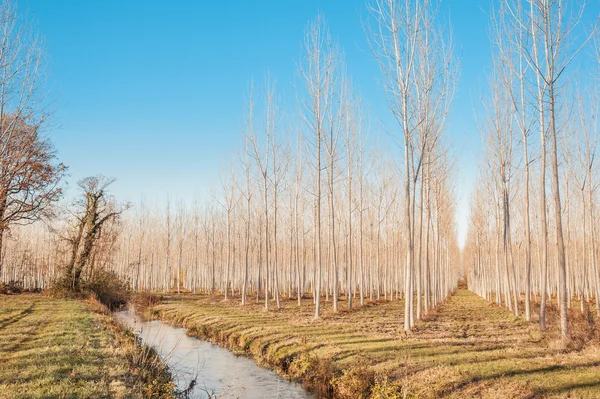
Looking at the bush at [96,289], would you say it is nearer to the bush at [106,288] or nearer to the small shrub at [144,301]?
the bush at [106,288]

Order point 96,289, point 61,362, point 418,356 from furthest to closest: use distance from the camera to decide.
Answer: point 96,289 → point 418,356 → point 61,362

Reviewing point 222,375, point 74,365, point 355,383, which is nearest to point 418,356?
point 355,383

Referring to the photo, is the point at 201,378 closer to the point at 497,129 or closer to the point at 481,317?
the point at 481,317

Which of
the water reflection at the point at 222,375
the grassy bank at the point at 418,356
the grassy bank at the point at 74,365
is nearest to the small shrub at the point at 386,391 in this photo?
the grassy bank at the point at 418,356

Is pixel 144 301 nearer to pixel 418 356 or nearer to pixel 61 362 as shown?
pixel 61 362

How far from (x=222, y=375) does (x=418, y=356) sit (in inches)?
181

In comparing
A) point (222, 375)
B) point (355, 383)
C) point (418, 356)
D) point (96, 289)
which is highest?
point (96, 289)

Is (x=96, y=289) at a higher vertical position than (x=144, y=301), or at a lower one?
higher

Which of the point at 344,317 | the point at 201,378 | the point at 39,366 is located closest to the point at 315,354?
the point at 201,378

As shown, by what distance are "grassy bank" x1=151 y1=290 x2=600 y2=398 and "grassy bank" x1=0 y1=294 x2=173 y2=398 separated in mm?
3389

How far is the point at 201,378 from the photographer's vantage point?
33.0 feet

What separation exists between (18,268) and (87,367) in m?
55.9

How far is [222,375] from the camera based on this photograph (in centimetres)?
1028

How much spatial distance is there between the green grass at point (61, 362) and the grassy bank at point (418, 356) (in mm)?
3927
